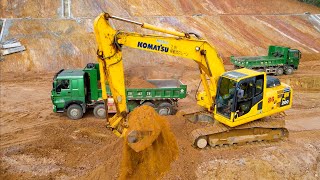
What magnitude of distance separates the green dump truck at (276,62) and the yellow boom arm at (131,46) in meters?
12.0

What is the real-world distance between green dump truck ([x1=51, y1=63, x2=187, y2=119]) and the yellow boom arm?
11.4ft

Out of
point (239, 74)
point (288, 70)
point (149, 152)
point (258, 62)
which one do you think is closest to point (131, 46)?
point (149, 152)

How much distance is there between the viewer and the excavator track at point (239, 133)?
11.8 metres

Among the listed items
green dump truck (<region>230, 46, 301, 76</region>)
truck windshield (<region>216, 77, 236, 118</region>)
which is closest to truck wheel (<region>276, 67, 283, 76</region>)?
green dump truck (<region>230, 46, 301, 76</region>)

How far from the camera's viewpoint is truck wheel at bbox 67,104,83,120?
15.6 m

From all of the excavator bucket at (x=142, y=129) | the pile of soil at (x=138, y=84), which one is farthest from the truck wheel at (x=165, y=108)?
the excavator bucket at (x=142, y=129)

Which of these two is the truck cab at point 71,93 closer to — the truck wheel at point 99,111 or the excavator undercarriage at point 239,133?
the truck wheel at point 99,111

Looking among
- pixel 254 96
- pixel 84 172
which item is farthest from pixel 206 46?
pixel 84 172

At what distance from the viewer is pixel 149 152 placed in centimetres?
1070

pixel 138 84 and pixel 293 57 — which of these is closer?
pixel 138 84

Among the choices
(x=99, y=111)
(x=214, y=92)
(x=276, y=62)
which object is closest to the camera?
(x=214, y=92)

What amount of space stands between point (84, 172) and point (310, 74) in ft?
64.3

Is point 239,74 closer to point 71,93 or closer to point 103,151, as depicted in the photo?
point 103,151

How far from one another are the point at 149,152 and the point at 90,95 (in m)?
6.01
